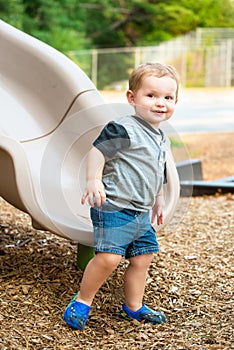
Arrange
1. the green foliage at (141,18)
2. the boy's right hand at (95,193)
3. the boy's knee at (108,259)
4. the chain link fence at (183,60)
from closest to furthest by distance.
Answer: the boy's right hand at (95,193) < the boy's knee at (108,259) < the chain link fence at (183,60) < the green foliage at (141,18)

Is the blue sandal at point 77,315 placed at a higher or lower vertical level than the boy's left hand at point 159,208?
lower

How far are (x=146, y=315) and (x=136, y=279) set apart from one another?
15 centimetres

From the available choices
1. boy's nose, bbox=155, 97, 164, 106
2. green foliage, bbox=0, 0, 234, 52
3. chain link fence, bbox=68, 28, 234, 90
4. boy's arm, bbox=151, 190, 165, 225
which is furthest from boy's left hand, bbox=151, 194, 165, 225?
green foliage, bbox=0, 0, 234, 52

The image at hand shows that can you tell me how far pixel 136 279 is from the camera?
2490 millimetres

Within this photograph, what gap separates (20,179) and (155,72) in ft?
2.17

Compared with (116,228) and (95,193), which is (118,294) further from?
(95,193)

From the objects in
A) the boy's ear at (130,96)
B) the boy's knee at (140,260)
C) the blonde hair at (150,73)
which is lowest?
the boy's knee at (140,260)

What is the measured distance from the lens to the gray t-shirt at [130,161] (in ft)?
7.66

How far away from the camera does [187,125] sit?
38.1 ft

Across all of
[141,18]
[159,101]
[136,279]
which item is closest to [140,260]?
[136,279]

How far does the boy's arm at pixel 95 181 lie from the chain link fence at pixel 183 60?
1497 centimetres

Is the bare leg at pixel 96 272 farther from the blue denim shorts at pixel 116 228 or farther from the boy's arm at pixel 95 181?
the boy's arm at pixel 95 181

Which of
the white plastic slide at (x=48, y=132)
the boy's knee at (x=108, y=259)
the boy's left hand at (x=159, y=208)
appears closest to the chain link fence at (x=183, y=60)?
the white plastic slide at (x=48, y=132)

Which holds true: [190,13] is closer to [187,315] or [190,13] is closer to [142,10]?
[142,10]
